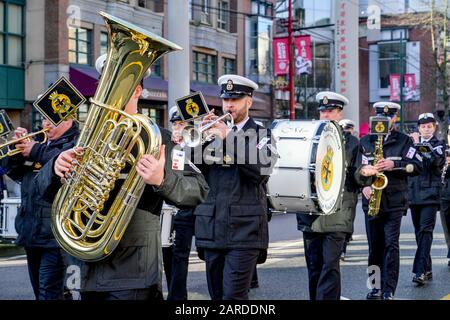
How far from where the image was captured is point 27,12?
85.3 feet

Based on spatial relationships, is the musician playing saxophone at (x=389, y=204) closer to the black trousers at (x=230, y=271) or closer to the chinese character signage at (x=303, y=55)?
the black trousers at (x=230, y=271)

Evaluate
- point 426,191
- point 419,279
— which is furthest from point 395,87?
point 419,279

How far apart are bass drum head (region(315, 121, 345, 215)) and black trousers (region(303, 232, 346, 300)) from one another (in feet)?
1.07

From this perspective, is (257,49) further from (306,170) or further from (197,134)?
(197,134)

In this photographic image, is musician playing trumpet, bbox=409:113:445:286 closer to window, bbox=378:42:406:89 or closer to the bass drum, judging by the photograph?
the bass drum

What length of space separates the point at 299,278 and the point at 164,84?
2146 cm

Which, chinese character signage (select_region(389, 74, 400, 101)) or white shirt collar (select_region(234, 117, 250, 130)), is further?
chinese character signage (select_region(389, 74, 400, 101))

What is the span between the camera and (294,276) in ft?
32.7

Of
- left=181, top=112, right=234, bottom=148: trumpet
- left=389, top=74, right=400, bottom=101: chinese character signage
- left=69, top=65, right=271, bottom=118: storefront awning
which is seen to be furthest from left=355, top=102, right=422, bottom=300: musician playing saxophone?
left=389, top=74, right=400, bottom=101: chinese character signage

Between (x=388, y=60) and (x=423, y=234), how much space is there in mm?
47245

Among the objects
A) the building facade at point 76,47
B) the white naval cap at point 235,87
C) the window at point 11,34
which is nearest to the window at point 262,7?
the building facade at point 76,47

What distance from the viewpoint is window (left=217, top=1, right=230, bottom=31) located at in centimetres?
3716
